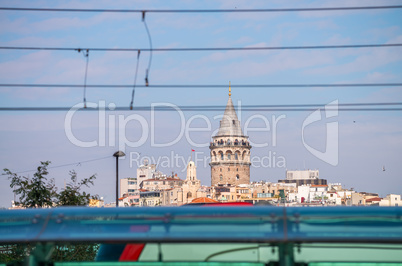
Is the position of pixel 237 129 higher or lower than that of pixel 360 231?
higher

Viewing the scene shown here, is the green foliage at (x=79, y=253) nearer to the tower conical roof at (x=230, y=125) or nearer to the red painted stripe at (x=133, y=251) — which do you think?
the red painted stripe at (x=133, y=251)

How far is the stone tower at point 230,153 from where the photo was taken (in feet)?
514

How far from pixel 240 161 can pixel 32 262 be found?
152351 millimetres

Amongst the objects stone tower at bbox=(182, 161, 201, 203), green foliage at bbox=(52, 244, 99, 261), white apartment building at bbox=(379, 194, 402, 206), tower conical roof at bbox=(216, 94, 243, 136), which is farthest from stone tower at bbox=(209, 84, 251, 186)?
green foliage at bbox=(52, 244, 99, 261)

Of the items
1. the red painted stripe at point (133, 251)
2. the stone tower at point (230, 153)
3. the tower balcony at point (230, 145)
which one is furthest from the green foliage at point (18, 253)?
the stone tower at point (230, 153)

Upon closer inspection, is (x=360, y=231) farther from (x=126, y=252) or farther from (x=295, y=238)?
(x=126, y=252)

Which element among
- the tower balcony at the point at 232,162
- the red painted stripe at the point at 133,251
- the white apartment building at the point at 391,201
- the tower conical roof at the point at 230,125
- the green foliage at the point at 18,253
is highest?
the tower conical roof at the point at 230,125

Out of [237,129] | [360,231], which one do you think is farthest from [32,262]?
[237,129]

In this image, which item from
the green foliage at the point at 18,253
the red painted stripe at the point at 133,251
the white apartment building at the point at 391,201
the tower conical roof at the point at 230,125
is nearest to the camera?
the red painted stripe at the point at 133,251

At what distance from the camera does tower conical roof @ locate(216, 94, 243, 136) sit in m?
156

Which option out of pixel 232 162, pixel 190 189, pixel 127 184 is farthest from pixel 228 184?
pixel 127 184

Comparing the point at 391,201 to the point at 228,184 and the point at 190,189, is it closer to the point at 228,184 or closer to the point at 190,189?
the point at 190,189

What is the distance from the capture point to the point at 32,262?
6.08 metres

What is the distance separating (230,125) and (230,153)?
624 cm
